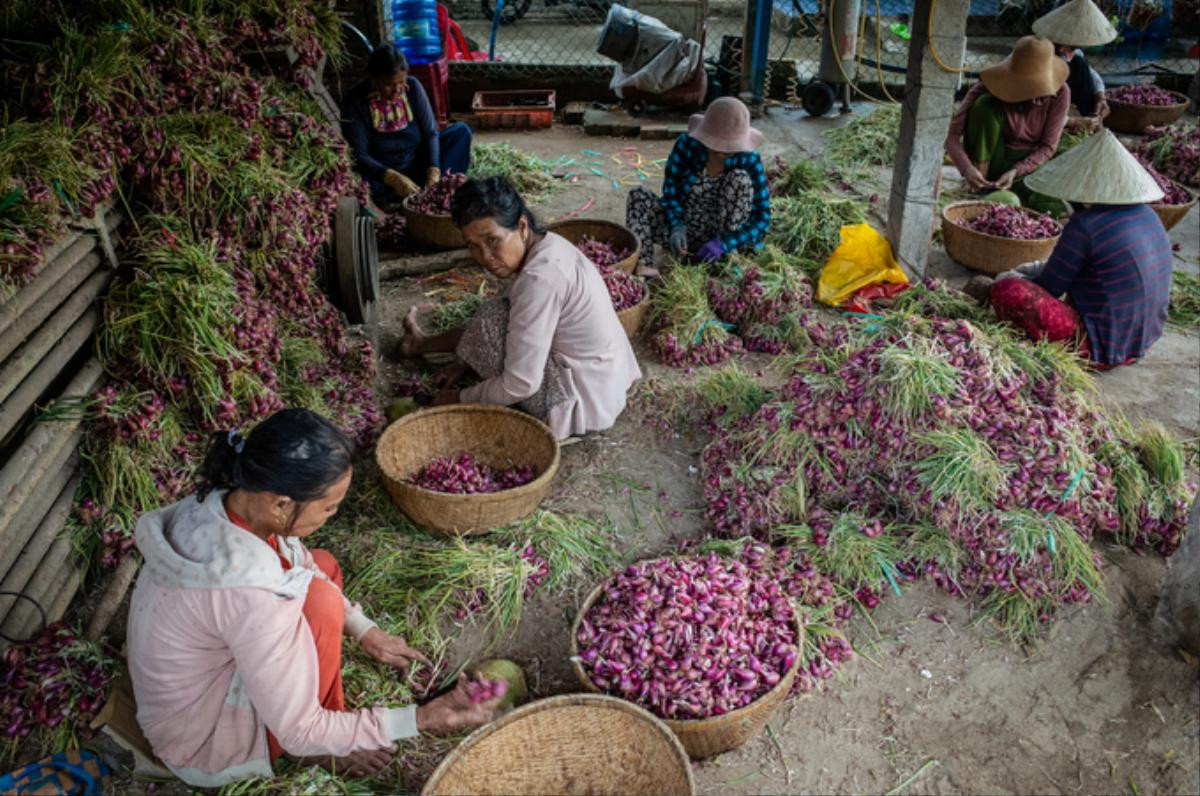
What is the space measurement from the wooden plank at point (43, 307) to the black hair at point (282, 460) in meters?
1.03

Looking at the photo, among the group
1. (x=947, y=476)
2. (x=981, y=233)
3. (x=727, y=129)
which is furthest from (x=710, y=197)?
(x=947, y=476)

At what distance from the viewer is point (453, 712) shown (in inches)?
78.1

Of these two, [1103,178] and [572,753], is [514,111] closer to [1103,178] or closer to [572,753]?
[1103,178]

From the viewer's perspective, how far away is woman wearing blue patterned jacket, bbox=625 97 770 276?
4.66m

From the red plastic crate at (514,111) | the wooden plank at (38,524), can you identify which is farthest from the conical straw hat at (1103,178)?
the red plastic crate at (514,111)

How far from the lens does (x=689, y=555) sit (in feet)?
9.55

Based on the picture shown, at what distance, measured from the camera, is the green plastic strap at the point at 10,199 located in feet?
7.90

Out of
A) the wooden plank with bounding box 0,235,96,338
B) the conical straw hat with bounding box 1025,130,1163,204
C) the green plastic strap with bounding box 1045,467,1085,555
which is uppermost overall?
the conical straw hat with bounding box 1025,130,1163,204

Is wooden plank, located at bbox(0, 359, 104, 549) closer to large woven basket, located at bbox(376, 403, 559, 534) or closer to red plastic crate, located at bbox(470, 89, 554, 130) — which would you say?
large woven basket, located at bbox(376, 403, 559, 534)

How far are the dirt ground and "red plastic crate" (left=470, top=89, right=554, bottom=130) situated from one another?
5586 millimetres

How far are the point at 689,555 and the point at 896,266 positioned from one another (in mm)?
2672

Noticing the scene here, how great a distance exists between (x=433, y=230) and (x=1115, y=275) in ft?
11.5

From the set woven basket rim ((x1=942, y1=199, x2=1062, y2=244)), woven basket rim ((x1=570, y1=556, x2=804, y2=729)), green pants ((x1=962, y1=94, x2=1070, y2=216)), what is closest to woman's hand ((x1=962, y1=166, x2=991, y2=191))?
green pants ((x1=962, y1=94, x2=1070, y2=216))

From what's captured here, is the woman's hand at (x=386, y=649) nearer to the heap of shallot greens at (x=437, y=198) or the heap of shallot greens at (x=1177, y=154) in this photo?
the heap of shallot greens at (x=437, y=198)
